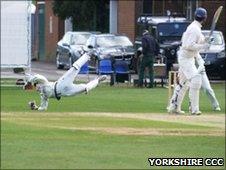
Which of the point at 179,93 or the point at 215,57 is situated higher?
the point at 215,57

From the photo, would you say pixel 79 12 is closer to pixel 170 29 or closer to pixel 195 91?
pixel 170 29

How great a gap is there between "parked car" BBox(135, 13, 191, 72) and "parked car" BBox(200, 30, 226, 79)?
0.93 feet

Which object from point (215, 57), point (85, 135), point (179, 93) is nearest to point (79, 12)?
point (215, 57)

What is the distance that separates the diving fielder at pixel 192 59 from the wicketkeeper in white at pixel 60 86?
31.4 inches

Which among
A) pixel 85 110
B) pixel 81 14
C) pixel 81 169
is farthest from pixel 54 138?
pixel 81 14

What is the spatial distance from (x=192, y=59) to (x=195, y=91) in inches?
22.1

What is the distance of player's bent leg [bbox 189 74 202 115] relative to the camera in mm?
6890

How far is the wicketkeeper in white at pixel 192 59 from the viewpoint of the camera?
20.9 feet

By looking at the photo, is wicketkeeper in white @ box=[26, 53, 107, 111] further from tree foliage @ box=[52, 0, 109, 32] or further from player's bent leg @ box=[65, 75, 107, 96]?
tree foliage @ box=[52, 0, 109, 32]

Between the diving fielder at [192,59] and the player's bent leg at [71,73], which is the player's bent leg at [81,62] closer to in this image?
the player's bent leg at [71,73]

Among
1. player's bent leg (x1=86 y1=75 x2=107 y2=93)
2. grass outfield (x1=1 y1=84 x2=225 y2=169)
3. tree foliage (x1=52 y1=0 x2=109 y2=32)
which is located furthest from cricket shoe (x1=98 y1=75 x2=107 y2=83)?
grass outfield (x1=1 y1=84 x2=225 y2=169)

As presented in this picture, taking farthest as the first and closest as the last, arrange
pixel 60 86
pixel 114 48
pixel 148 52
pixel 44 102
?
pixel 148 52 < pixel 114 48 < pixel 44 102 < pixel 60 86

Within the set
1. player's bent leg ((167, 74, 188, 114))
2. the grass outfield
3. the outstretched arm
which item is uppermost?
the outstretched arm

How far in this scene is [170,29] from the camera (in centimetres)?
859
